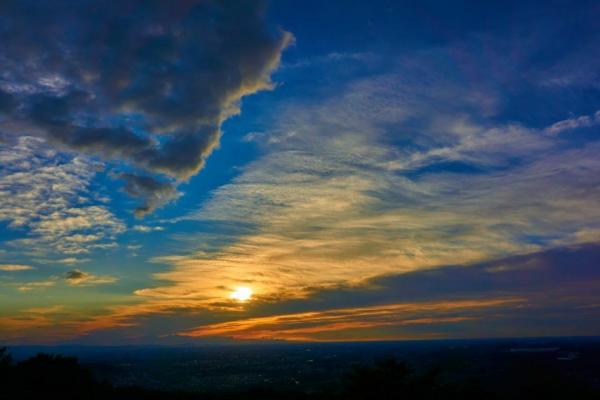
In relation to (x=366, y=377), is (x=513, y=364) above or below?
below

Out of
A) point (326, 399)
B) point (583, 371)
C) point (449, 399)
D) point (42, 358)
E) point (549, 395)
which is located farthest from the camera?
point (583, 371)

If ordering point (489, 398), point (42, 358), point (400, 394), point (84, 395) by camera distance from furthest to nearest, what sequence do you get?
1. point (42, 358)
2. point (84, 395)
3. point (489, 398)
4. point (400, 394)

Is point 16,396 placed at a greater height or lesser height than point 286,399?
greater

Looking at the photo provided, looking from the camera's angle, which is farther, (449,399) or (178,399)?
(178,399)

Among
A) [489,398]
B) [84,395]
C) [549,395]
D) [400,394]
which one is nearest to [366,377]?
[400,394]

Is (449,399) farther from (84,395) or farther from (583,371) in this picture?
(583,371)

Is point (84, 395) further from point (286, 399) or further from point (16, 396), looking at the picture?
point (286, 399)

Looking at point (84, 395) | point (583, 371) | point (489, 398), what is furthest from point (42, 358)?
point (583, 371)

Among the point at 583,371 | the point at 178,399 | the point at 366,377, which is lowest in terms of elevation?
the point at 583,371

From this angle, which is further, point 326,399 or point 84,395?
point 326,399
